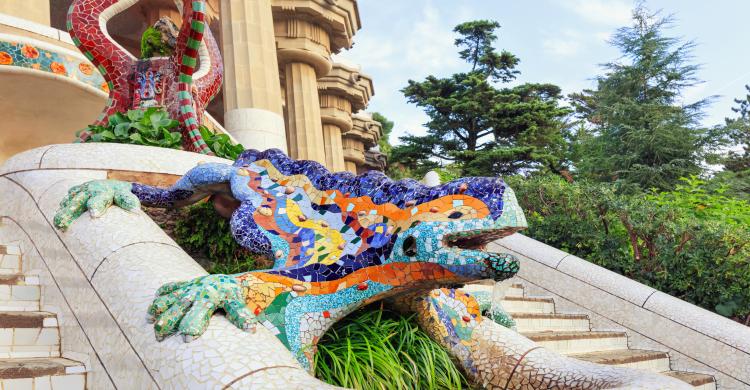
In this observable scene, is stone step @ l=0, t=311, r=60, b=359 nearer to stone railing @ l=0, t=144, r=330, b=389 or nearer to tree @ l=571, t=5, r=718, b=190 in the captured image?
stone railing @ l=0, t=144, r=330, b=389

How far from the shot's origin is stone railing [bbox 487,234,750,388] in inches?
223

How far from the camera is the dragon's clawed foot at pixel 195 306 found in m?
2.36

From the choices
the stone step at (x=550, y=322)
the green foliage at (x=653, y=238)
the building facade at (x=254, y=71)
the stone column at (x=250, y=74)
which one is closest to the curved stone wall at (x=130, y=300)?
the stone step at (x=550, y=322)

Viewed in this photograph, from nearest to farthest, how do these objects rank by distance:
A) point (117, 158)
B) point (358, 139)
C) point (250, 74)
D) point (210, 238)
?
1. point (210, 238)
2. point (117, 158)
3. point (250, 74)
4. point (358, 139)

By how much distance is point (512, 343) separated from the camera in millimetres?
3332

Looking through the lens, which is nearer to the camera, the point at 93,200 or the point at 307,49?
the point at 93,200

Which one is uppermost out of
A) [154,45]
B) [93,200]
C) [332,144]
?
[332,144]

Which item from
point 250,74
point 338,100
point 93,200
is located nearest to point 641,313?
point 93,200

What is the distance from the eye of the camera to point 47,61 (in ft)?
26.7

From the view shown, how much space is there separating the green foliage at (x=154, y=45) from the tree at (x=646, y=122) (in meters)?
12.0

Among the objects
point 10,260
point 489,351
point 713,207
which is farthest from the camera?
point 713,207

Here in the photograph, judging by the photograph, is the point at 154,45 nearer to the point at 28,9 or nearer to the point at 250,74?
the point at 28,9

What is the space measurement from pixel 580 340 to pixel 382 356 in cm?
319

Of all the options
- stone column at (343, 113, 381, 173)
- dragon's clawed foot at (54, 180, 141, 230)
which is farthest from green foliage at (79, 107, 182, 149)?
stone column at (343, 113, 381, 173)
